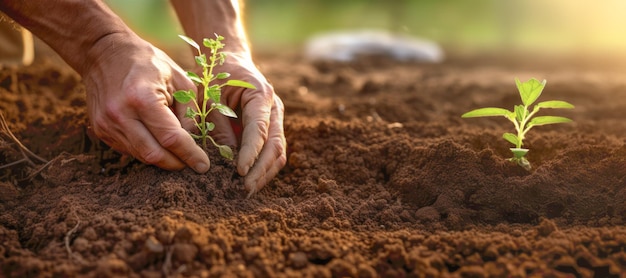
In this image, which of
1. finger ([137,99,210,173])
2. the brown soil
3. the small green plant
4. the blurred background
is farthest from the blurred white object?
finger ([137,99,210,173])

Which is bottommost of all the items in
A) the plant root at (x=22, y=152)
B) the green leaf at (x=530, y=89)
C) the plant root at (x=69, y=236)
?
the plant root at (x=22, y=152)

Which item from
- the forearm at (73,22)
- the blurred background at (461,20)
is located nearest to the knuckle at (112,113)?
the forearm at (73,22)

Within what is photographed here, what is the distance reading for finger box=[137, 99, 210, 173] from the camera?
171 cm

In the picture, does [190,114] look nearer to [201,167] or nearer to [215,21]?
[201,167]

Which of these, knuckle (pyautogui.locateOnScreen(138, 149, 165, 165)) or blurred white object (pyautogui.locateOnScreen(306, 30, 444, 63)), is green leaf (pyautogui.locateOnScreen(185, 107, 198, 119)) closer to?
knuckle (pyautogui.locateOnScreen(138, 149, 165, 165))

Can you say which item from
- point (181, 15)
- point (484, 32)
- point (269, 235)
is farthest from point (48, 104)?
point (484, 32)

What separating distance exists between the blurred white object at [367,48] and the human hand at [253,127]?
4.21m

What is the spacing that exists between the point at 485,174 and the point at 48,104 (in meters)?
2.06

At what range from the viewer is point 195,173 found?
1789 mm

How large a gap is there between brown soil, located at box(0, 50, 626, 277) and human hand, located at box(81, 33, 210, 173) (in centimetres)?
8

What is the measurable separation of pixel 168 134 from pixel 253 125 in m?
0.27

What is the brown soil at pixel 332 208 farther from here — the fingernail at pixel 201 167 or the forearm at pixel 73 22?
the forearm at pixel 73 22

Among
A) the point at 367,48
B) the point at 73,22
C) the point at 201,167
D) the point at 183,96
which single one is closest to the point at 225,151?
the point at 201,167

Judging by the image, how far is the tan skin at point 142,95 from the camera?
1.73 m
